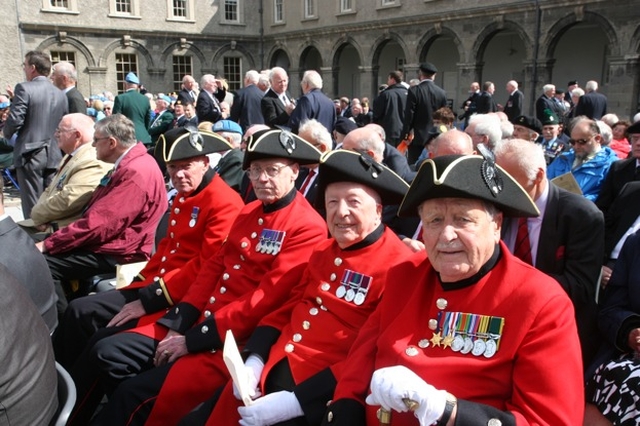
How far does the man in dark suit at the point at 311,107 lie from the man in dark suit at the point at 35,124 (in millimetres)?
3049

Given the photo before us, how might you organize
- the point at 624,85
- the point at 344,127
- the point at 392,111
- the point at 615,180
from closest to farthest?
the point at 615,180, the point at 344,127, the point at 392,111, the point at 624,85

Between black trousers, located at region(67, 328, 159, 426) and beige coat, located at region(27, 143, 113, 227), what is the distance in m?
1.89

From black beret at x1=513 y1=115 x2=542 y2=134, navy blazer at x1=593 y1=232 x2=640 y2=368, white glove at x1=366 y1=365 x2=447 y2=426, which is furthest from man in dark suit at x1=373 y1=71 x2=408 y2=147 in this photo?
white glove at x1=366 y1=365 x2=447 y2=426

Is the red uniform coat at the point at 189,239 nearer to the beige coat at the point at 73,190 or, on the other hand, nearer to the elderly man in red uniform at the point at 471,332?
the beige coat at the point at 73,190

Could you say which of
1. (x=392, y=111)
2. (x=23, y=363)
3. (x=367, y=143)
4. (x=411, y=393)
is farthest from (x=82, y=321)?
(x=392, y=111)

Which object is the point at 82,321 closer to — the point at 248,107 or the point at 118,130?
the point at 118,130

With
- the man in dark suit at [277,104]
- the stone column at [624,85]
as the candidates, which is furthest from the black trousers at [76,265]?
the stone column at [624,85]

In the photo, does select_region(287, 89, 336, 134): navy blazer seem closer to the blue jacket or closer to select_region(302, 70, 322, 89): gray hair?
select_region(302, 70, 322, 89): gray hair

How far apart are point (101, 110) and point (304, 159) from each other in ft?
39.4

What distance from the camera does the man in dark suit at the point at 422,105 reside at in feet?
29.2

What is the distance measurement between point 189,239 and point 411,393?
7.70 feet

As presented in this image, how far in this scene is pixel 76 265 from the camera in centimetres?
442

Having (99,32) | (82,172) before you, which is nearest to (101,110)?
(82,172)

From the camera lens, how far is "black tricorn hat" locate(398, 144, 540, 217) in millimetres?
1950
